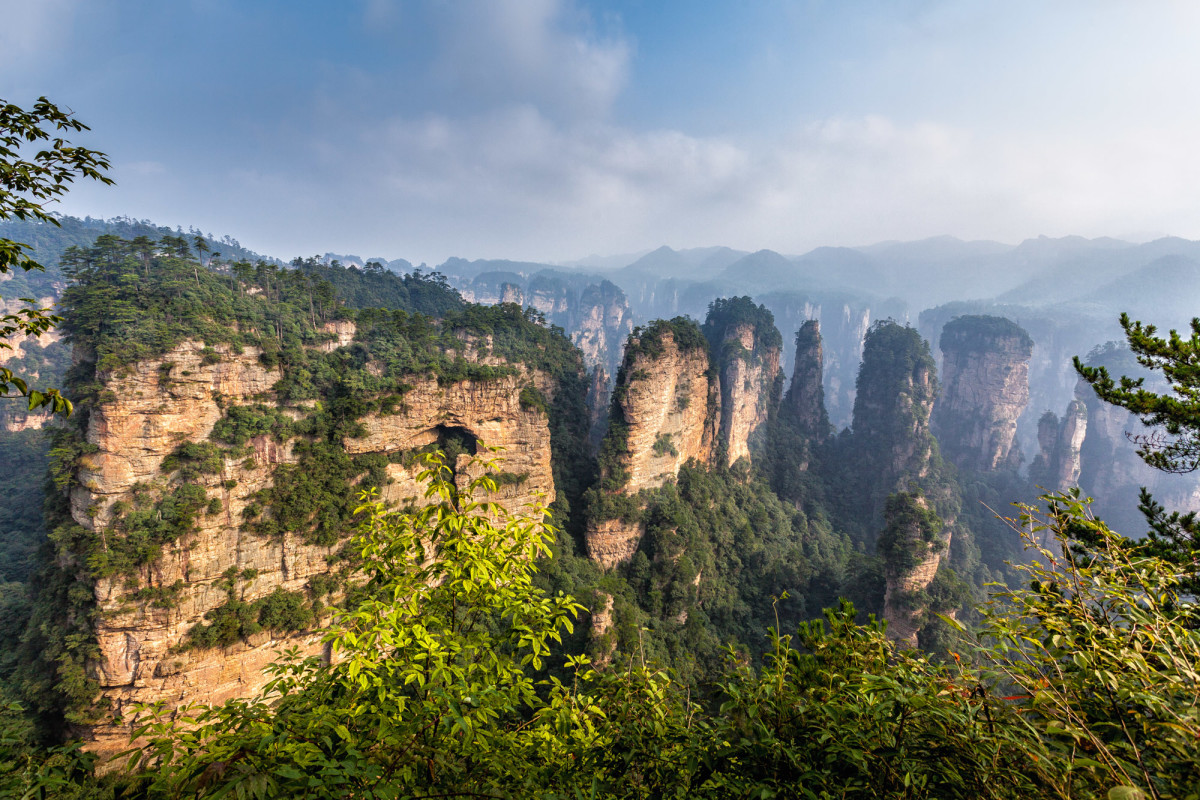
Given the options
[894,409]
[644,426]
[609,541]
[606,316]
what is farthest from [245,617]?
[606,316]

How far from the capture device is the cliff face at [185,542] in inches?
626

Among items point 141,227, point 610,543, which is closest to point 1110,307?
point 610,543

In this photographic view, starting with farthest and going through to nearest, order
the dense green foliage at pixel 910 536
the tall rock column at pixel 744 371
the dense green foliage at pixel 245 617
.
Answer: the tall rock column at pixel 744 371 < the dense green foliage at pixel 910 536 < the dense green foliage at pixel 245 617

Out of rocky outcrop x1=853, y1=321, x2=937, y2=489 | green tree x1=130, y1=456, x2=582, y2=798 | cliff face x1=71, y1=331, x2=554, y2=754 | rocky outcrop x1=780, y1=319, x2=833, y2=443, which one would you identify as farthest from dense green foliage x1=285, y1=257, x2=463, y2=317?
rocky outcrop x1=853, y1=321, x2=937, y2=489

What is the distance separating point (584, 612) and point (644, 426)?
12269 mm

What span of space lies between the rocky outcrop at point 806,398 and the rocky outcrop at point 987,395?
72.2 feet

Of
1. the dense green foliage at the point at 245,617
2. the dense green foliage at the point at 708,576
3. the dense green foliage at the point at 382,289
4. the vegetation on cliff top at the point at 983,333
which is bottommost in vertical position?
the dense green foliage at the point at 708,576

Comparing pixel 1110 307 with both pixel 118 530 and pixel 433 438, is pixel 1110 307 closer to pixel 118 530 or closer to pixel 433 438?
pixel 433 438

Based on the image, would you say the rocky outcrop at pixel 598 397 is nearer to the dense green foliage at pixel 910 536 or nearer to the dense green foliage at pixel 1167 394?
the dense green foliage at pixel 910 536

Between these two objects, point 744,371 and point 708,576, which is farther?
point 744,371

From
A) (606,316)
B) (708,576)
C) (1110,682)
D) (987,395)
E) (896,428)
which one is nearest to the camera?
(1110,682)

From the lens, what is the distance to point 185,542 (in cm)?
1680

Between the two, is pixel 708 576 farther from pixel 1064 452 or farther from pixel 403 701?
pixel 1064 452

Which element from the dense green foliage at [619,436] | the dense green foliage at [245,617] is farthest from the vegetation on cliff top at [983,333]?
the dense green foliage at [245,617]
